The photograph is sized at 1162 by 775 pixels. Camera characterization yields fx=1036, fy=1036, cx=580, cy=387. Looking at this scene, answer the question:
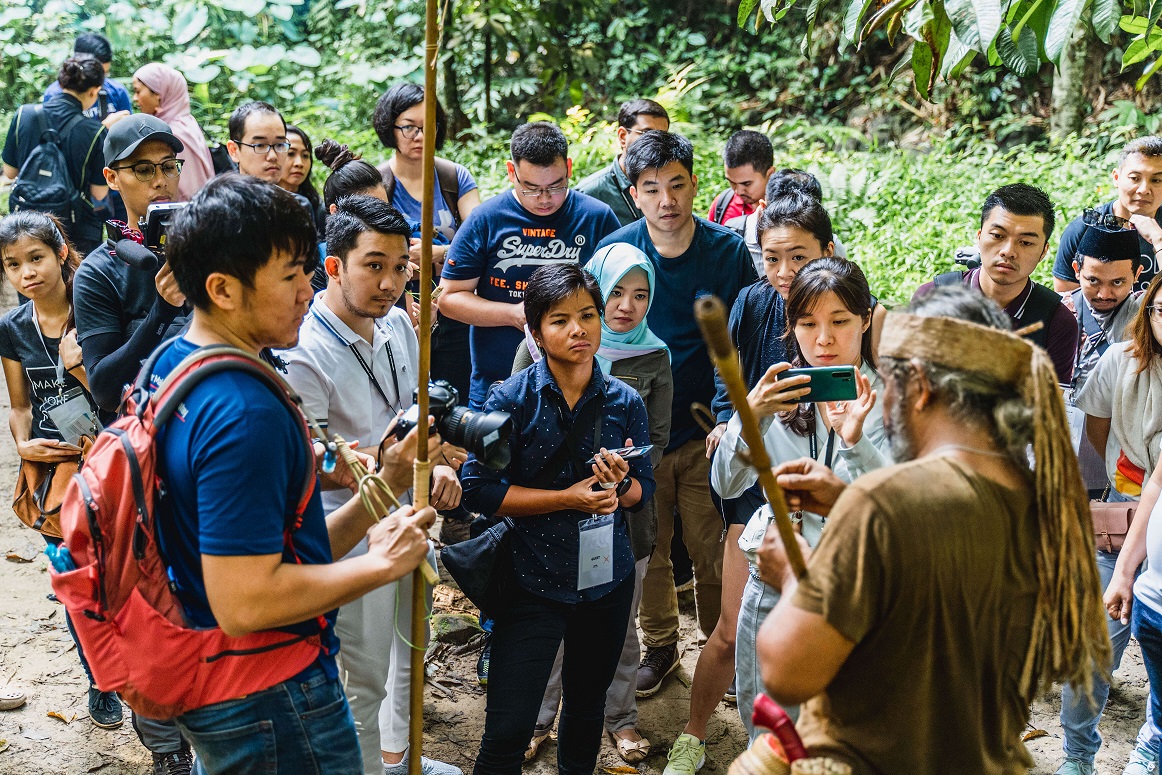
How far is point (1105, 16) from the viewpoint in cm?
233

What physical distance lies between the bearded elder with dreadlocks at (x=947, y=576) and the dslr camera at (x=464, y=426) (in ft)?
2.82

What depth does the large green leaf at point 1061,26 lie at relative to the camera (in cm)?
227

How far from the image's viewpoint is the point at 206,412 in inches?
80.1

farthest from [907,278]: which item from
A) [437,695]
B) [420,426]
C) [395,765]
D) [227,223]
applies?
[227,223]

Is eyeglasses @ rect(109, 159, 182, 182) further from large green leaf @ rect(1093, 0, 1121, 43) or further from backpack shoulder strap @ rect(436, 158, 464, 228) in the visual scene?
large green leaf @ rect(1093, 0, 1121, 43)

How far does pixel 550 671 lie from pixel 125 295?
1.97 m

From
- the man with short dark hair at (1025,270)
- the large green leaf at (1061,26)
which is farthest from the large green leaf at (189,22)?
the large green leaf at (1061,26)

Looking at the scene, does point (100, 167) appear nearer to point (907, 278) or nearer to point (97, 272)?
point (97, 272)

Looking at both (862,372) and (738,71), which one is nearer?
(862,372)

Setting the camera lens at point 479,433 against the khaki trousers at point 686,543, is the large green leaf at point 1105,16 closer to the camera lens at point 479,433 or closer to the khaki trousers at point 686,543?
the camera lens at point 479,433

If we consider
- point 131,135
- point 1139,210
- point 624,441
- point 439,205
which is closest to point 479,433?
point 624,441

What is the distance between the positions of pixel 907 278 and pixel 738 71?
528 cm

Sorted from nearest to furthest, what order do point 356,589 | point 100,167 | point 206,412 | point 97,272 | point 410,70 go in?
point 206,412
point 356,589
point 97,272
point 100,167
point 410,70

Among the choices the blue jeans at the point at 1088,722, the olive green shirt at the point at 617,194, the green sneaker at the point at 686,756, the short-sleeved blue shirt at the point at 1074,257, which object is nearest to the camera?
the blue jeans at the point at 1088,722
